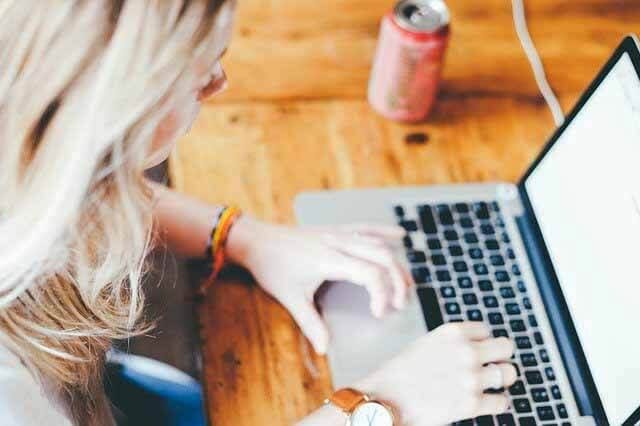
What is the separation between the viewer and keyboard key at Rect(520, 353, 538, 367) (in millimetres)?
903

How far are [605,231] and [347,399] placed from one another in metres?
0.31

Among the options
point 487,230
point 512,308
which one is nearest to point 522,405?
point 512,308

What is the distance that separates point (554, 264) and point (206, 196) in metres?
0.42

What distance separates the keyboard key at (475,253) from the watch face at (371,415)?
239 millimetres

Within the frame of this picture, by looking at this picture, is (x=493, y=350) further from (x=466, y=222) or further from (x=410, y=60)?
(x=410, y=60)

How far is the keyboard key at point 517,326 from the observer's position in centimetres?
93

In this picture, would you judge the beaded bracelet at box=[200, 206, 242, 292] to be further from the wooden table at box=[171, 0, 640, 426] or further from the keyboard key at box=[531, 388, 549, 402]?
the keyboard key at box=[531, 388, 549, 402]

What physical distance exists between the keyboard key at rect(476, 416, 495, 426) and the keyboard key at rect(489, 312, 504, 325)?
12 centimetres

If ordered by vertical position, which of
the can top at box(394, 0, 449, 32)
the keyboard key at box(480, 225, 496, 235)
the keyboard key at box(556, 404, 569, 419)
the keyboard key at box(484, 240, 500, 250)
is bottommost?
the keyboard key at box(556, 404, 569, 419)

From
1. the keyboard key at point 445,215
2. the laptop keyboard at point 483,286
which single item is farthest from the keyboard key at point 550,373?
the keyboard key at point 445,215

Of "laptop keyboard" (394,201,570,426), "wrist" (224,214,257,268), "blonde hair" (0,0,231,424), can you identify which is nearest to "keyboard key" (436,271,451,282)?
"laptop keyboard" (394,201,570,426)

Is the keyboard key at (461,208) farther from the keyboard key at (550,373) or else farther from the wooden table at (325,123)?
the keyboard key at (550,373)

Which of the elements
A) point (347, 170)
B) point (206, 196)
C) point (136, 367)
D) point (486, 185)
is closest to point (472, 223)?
point (486, 185)

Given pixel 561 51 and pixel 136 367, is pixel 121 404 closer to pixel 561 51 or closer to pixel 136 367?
pixel 136 367
